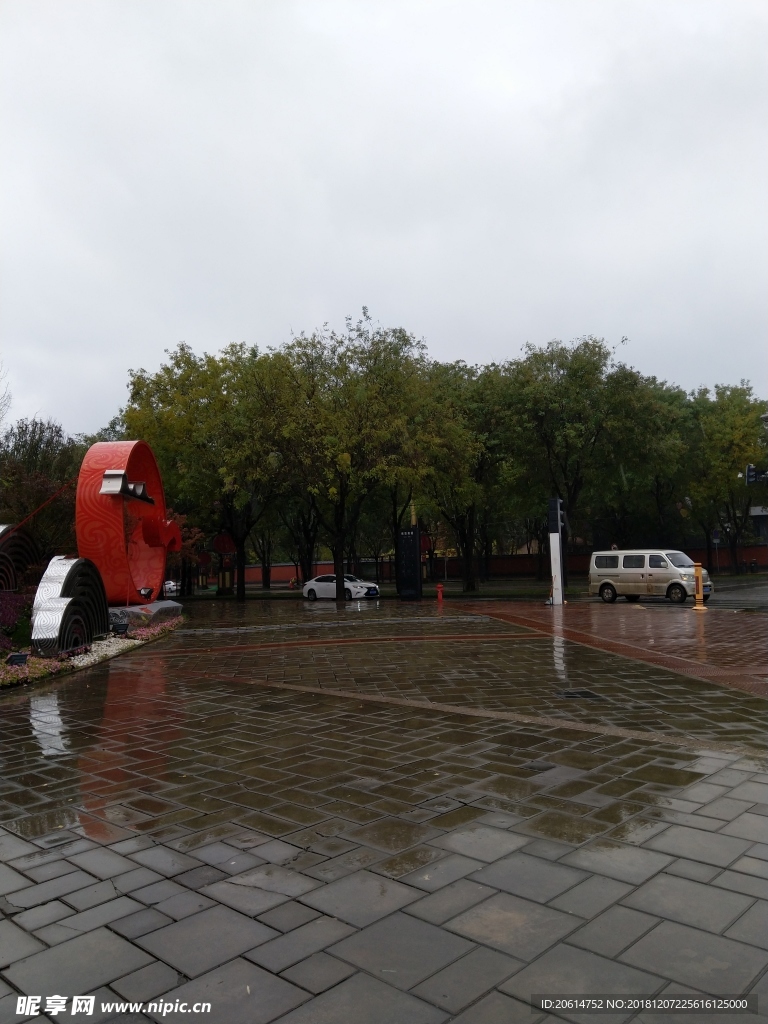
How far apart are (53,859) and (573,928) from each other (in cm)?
272

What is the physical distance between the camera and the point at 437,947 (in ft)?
10.1

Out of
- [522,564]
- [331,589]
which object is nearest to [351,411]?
[331,589]

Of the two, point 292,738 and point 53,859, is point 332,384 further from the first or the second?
point 53,859

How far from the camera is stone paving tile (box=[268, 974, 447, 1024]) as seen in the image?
2.63m

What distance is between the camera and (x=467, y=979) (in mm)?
2857

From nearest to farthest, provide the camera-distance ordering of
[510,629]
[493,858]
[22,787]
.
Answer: [493,858] → [22,787] → [510,629]

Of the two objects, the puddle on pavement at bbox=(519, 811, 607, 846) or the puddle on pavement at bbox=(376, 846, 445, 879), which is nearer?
the puddle on pavement at bbox=(376, 846, 445, 879)

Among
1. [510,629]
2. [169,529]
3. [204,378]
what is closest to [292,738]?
[510,629]

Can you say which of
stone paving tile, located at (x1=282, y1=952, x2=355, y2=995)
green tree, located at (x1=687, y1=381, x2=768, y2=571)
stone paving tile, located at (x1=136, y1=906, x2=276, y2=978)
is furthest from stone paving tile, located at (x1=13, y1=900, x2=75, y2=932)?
green tree, located at (x1=687, y1=381, x2=768, y2=571)

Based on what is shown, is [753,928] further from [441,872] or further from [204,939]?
[204,939]

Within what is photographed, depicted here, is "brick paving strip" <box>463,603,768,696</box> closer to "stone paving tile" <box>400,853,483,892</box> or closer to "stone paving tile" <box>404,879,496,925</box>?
"stone paving tile" <box>400,853,483,892</box>

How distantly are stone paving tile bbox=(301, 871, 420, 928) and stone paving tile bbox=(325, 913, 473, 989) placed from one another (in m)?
0.09

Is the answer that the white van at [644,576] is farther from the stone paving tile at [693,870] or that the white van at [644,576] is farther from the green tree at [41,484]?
the stone paving tile at [693,870]

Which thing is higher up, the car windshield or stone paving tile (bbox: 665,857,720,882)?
the car windshield
